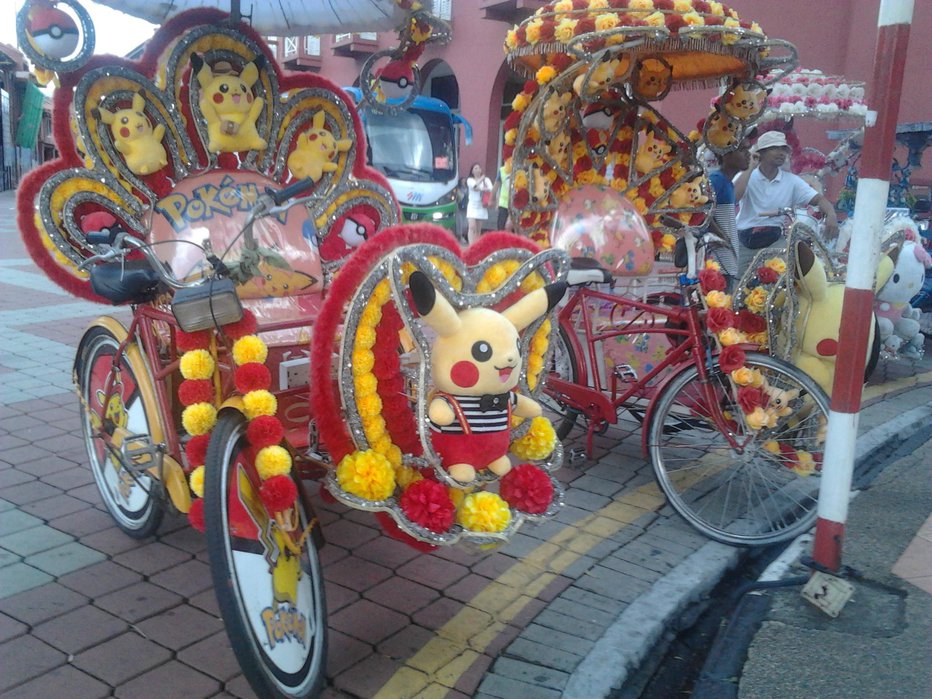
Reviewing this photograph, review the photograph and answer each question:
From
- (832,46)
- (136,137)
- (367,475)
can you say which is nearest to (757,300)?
(367,475)

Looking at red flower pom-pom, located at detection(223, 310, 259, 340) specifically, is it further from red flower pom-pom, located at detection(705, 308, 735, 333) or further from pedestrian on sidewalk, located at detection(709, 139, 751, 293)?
pedestrian on sidewalk, located at detection(709, 139, 751, 293)

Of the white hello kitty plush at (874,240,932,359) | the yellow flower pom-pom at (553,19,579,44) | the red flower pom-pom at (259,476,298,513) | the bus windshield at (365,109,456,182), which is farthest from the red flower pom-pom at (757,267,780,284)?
the bus windshield at (365,109,456,182)

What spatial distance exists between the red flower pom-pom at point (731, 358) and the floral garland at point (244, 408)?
196 centimetres

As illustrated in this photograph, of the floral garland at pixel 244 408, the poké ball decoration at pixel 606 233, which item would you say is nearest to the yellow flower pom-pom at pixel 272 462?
the floral garland at pixel 244 408

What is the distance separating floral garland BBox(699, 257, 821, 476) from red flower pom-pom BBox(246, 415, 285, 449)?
2011 millimetres

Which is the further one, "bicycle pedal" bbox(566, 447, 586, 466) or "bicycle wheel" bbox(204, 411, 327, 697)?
"bicycle pedal" bbox(566, 447, 586, 466)

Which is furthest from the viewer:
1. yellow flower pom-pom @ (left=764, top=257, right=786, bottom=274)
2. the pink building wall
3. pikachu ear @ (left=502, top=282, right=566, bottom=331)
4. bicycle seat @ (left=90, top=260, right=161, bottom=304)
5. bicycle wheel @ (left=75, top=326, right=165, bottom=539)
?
the pink building wall

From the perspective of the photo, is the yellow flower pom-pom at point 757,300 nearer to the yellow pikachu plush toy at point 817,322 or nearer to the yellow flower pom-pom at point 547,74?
the yellow pikachu plush toy at point 817,322

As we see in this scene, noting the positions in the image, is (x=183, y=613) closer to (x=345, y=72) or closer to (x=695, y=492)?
(x=695, y=492)

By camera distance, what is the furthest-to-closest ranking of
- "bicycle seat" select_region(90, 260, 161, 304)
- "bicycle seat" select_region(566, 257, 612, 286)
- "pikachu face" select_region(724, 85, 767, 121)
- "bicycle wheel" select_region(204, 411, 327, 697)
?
"pikachu face" select_region(724, 85, 767, 121), "bicycle seat" select_region(566, 257, 612, 286), "bicycle seat" select_region(90, 260, 161, 304), "bicycle wheel" select_region(204, 411, 327, 697)

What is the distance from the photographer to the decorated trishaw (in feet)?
7.42

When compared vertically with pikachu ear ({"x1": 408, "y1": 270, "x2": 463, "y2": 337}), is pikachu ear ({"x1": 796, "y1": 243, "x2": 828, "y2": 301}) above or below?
below

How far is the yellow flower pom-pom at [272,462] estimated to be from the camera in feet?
7.06

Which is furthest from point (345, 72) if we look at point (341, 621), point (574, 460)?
point (341, 621)
